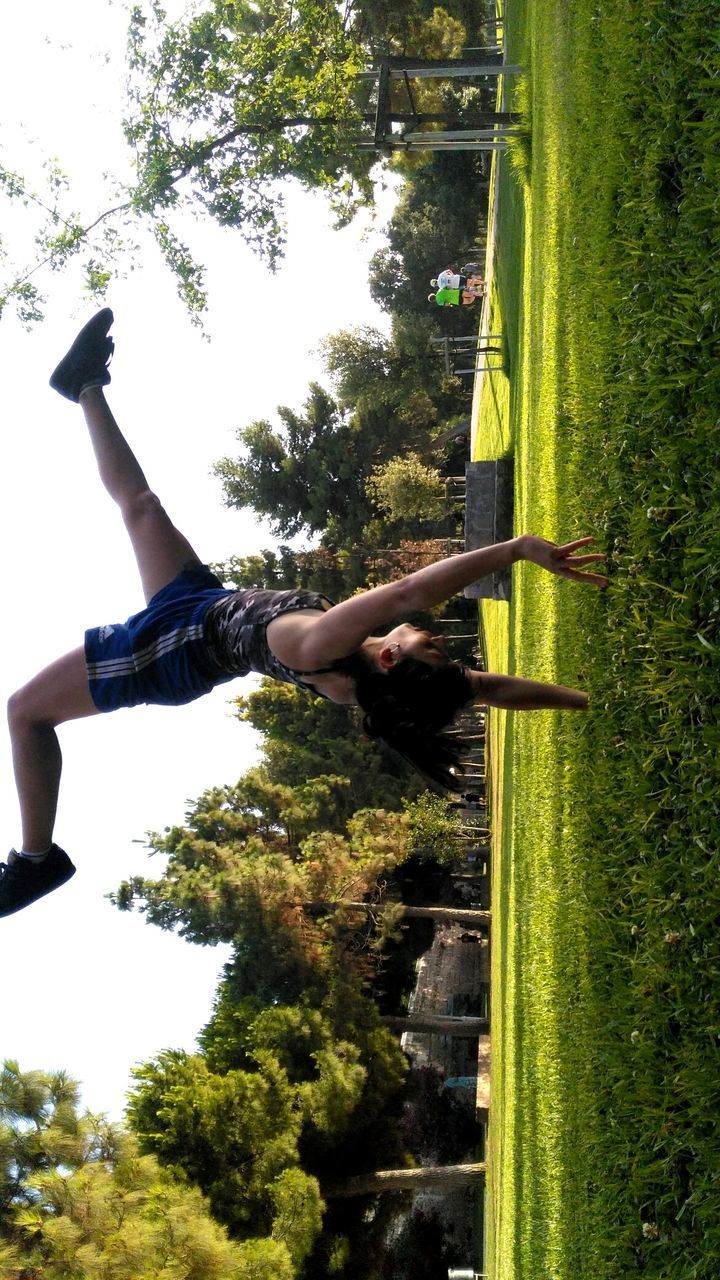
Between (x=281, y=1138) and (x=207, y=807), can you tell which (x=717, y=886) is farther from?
(x=207, y=807)

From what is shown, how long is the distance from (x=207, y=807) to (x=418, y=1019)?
21.1 ft

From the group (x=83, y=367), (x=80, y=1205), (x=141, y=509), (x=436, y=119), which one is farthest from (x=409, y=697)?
(x=436, y=119)

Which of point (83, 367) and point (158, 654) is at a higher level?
point (83, 367)

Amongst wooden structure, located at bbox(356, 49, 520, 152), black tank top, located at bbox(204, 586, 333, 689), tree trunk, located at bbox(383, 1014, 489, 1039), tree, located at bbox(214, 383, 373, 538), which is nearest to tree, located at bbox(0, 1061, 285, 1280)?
black tank top, located at bbox(204, 586, 333, 689)

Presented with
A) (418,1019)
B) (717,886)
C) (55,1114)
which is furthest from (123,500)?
(418,1019)

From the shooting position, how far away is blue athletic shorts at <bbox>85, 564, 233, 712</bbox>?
14.3 ft

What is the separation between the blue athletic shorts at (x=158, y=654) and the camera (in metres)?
4.37

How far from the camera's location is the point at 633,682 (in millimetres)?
3430

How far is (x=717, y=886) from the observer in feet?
8.43

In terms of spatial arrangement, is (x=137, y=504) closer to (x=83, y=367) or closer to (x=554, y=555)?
(x=83, y=367)

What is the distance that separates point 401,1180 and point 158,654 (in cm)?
1312

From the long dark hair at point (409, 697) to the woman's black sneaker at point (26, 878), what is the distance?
2132 mm

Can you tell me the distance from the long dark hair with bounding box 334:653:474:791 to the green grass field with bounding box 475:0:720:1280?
0.70 meters

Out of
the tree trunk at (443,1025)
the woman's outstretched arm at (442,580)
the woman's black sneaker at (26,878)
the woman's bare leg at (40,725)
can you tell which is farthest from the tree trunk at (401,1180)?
the woman's outstretched arm at (442,580)
